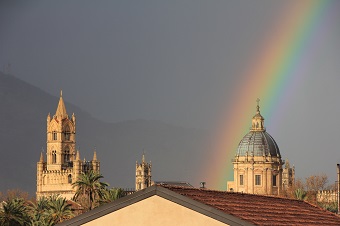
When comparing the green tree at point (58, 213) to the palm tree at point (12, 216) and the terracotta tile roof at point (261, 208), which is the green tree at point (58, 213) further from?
the terracotta tile roof at point (261, 208)

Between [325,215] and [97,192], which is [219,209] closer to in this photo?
[325,215]

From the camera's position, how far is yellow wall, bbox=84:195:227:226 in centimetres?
2944

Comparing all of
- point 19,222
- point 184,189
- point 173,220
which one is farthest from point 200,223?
point 19,222

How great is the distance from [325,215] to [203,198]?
912cm

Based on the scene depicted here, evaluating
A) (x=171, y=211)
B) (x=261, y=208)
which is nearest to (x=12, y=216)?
(x=261, y=208)

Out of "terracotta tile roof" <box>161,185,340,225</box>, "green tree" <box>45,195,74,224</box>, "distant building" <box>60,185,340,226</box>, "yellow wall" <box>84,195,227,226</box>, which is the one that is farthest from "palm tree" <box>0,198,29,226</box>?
"yellow wall" <box>84,195,227,226</box>

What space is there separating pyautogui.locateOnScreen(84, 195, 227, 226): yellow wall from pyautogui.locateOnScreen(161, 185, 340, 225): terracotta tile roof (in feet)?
2.41

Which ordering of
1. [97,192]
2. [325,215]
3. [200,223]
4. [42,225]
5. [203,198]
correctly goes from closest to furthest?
[200,223] < [203,198] < [325,215] < [42,225] < [97,192]

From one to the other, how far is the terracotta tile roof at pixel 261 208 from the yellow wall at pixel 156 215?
734mm

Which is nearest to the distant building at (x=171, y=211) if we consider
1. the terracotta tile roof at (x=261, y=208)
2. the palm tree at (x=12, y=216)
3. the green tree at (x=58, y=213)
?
the terracotta tile roof at (x=261, y=208)

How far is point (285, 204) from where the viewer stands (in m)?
38.1

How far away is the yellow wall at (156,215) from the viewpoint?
2944 centimetres

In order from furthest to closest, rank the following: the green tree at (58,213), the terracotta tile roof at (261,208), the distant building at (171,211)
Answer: the green tree at (58,213)
the terracotta tile roof at (261,208)
the distant building at (171,211)

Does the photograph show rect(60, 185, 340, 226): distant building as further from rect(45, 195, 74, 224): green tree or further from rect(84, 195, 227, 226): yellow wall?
rect(45, 195, 74, 224): green tree
